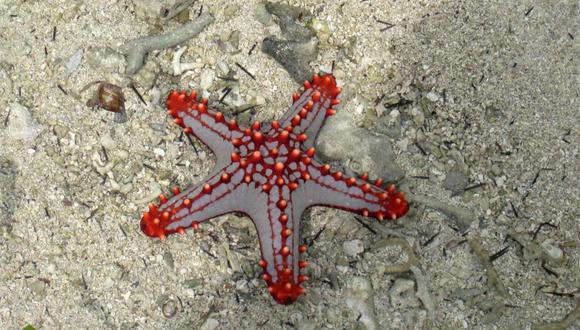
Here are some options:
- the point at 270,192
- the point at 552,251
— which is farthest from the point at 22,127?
the point at 552,251

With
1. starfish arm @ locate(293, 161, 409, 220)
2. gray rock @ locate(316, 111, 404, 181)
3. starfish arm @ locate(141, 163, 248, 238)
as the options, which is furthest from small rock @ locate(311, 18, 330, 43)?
starfish arm @ locate(141, 163, 248, 238)

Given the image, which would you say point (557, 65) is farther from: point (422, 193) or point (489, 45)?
point (422, 193)

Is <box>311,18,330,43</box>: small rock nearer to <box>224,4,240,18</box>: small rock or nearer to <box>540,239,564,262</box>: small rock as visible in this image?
<box>224,4,240,18</box>: small rock

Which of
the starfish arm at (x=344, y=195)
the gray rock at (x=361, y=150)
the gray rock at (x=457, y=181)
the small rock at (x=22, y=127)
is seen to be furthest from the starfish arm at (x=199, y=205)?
the gray rock at (x=457, y=181)

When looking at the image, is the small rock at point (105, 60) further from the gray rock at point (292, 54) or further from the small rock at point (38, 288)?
the small rock at point (38, 288)

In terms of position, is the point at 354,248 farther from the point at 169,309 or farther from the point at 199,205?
the point at 169,309

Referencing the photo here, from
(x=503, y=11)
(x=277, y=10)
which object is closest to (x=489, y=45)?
(x=503, y=11)
